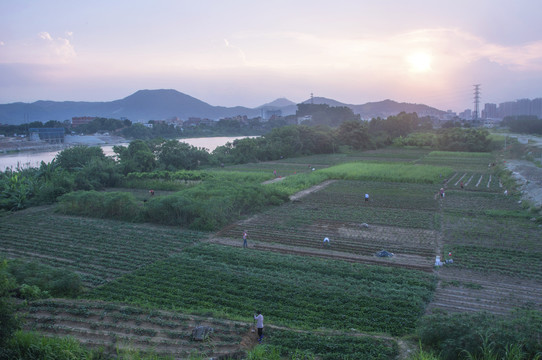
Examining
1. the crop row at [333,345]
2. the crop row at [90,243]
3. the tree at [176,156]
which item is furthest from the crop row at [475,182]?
the tree at [176,156]

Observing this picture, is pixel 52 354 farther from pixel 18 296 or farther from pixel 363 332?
pixel 363 332

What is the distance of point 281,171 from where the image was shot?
1806 inches

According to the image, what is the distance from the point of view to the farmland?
10.2 metres

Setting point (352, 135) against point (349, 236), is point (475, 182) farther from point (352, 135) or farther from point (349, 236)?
point (352, 135)

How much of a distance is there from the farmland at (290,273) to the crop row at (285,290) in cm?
4

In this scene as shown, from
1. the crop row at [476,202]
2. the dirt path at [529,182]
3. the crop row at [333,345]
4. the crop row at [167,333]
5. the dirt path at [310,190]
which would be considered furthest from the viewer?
the dirt path at [310,190]

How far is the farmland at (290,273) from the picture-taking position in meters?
10.2

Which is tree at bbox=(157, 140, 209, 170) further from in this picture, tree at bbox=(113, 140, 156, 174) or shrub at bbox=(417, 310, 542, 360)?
shrub at bbox=(417, 310, 542, 360)

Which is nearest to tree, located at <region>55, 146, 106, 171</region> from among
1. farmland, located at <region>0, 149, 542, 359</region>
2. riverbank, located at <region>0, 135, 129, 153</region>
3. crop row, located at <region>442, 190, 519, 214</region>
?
farmland, located at <region>0, 149, 542, 359</region>

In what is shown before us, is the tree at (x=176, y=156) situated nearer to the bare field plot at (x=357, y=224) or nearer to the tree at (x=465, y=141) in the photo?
the bare field plot at (x=357, y=224)

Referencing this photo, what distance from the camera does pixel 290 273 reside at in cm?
1466

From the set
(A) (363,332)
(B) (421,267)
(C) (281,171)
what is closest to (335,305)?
(A) (363,332)

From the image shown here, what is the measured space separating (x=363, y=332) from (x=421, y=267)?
6440 millimetres

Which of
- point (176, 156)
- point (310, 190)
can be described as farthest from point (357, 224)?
point (176, 156)
